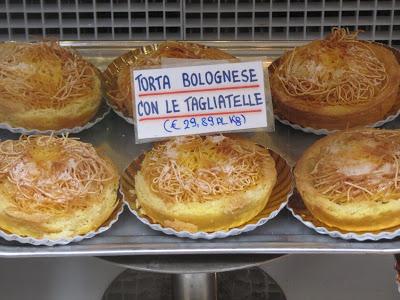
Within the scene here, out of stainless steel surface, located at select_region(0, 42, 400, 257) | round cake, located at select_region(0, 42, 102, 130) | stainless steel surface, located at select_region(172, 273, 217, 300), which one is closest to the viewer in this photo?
stainless steel surface, located at select_region(0, 42, 400, 257)

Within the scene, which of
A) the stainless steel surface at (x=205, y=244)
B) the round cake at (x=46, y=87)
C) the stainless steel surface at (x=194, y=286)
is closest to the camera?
the stainless steel surface at (x=205, y=244)

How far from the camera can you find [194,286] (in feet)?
6.52

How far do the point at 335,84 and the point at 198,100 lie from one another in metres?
0.47

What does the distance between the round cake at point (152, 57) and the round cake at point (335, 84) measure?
0.64ft

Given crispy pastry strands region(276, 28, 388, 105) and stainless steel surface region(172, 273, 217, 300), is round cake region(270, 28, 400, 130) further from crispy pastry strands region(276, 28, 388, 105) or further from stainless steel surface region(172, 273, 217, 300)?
stainless steel surface region(172, 273, 217, 300)

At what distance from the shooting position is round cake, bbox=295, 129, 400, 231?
156cm

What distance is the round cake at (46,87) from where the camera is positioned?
6.07 ft

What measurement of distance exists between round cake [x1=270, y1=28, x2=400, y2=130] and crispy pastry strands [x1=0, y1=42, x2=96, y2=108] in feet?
1.76

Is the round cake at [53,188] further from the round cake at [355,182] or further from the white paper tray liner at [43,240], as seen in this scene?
the round cake at [355,182]

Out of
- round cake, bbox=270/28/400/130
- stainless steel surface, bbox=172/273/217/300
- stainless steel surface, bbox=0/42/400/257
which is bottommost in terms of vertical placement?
stainless steel surface, bbox=172/273/217/300

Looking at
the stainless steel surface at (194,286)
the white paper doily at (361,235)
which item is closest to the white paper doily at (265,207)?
the white paper doily at (361,235)

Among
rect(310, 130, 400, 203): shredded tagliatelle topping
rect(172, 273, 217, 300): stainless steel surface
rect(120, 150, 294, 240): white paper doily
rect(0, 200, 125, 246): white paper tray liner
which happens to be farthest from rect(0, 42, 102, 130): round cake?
rect(310, 130, 400, 203): shredded tagliatelle topping

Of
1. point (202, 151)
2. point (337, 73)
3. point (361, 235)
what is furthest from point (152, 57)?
point (361, 235)

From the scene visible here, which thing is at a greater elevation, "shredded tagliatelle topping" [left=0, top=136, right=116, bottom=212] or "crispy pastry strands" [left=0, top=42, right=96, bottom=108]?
"crispy pastry strands" [left=0, top=42, right=96, bottom=108]
